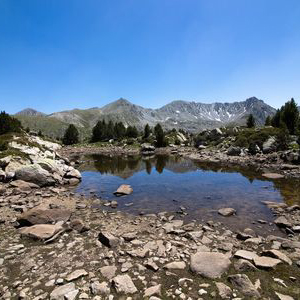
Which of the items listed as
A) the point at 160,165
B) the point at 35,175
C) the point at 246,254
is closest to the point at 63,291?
the point at 246,254

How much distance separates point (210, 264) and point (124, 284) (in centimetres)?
318

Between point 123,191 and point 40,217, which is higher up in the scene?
point 40,217

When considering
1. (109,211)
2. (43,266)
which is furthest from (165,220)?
(43,266)

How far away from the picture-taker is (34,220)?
419 inches

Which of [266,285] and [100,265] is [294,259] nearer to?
[266,285]

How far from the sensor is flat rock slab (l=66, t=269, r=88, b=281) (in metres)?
6.52

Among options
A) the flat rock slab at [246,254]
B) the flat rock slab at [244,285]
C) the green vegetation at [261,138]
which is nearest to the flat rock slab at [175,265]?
the flat rock slab at [244,285]

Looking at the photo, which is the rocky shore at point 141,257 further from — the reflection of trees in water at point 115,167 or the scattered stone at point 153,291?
the reflection of trees in water at point 115,167

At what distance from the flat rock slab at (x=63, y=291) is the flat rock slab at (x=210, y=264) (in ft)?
13.3

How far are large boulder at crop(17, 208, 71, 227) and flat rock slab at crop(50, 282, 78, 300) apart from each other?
5.62 m

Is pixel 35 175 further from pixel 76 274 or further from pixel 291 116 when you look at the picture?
pixel 291 116

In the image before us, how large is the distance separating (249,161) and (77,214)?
113 feet

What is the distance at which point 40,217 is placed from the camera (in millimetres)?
10883

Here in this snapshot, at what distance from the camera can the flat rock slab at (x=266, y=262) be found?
709cm
